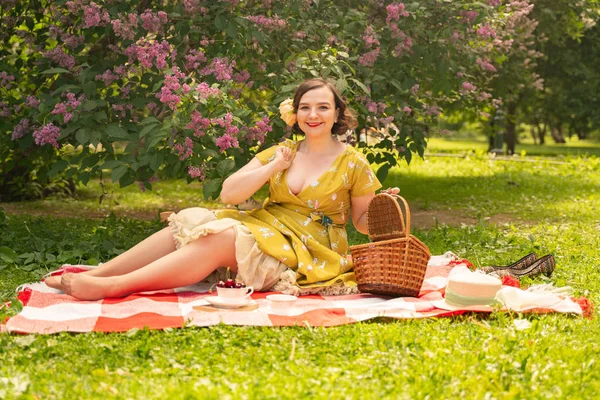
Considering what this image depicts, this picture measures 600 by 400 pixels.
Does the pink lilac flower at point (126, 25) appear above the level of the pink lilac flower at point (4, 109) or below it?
above

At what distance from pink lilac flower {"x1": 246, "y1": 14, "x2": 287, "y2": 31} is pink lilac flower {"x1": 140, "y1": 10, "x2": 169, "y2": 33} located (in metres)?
0.60

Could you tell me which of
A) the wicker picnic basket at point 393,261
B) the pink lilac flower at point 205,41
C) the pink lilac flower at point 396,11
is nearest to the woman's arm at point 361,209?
the wicker picnic basket at point 393,261

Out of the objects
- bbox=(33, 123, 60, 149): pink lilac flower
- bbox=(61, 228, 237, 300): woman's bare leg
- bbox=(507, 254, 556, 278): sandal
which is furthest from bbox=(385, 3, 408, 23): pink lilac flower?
bbox=(61, 228, 237, 300): woman's bare leg

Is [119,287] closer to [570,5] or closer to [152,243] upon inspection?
[152,243]

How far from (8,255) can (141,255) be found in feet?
4.91

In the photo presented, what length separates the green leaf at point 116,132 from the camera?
17.4ft

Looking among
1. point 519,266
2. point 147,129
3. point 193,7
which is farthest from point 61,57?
point 519,266

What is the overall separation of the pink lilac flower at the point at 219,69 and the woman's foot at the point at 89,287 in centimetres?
193

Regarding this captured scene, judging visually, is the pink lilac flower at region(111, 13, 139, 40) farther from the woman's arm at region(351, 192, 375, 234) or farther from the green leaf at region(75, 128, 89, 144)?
the woman's arm at region(351, 192, 375, 234)

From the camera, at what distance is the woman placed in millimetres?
3988

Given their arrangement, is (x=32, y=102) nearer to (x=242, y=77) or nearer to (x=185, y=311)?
(x=242, y=77)

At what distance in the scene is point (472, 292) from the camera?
3.71 m

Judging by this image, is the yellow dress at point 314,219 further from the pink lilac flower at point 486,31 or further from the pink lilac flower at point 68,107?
the pink lilac flower at point 486,31

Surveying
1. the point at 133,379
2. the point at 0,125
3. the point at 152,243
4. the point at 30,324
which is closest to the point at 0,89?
the point at 0,125
